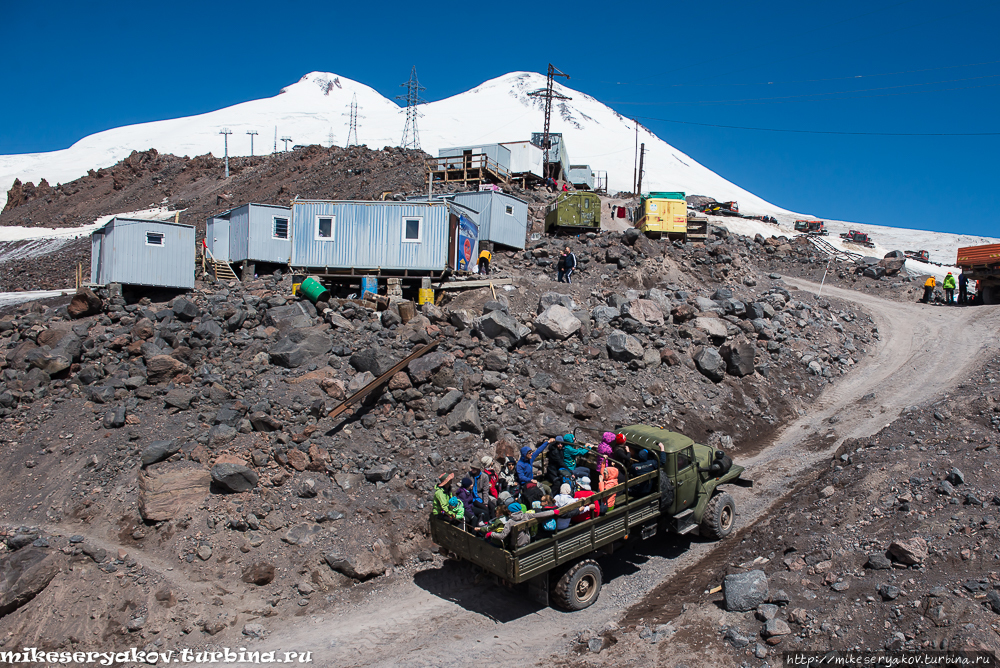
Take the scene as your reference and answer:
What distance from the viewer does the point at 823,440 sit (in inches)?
588

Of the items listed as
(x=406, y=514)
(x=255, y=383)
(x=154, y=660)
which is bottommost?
(x=154, y=660)

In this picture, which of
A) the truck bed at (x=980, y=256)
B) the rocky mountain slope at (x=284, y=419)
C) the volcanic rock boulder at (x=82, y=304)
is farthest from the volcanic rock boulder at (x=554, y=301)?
the truck bed at (x=980, y=256)

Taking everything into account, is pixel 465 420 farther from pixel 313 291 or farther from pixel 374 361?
pixel 313 291

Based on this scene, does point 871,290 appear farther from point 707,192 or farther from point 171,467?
point 707,192

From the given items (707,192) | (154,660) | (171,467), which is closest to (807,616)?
(154,660)

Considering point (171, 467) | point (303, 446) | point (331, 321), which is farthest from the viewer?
point (331, 321)

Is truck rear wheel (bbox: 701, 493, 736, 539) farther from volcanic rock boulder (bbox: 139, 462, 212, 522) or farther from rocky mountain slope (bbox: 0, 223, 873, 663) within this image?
volcanic rock boulder (bbox: 139, 462, 212, 522)

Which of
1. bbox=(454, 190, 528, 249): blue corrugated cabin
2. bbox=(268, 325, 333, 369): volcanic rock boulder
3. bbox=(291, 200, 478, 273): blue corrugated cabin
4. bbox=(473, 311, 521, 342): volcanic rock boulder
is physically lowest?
bbox=(268, 325, 333, 369): volcanic rock boulder

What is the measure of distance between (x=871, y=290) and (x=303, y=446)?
94.7 feet

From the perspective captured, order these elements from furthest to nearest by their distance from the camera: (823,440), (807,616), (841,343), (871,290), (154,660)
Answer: (871,290)
(841,343)
(823,440)
(154,660)
(807,616)

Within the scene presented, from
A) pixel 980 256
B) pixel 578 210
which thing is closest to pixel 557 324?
pixel 578 210

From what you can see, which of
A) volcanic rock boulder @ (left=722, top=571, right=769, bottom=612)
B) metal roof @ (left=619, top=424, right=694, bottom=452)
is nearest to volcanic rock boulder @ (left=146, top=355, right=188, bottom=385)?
metal roof @ (left=619, top=424, right=694, bottom=452)

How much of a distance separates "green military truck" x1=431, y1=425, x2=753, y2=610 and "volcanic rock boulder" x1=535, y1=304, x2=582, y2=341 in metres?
5.93

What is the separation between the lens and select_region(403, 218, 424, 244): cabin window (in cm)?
2098
